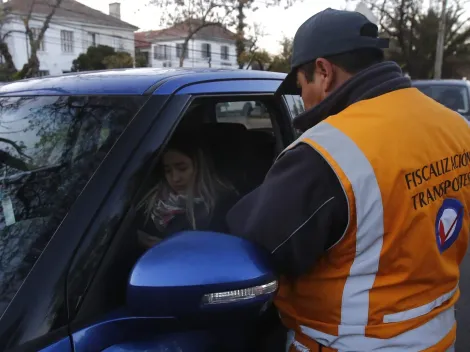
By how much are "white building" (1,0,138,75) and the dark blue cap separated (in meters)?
40.4

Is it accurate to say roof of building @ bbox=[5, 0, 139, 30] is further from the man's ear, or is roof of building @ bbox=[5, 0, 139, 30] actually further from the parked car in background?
the man's ear

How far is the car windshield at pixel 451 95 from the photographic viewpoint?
925 cm

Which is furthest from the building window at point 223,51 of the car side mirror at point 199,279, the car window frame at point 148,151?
the car side mirror at point 199,279

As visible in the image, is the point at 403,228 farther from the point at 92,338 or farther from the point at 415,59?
the point at 415,59

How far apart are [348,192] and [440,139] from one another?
373 millimetres

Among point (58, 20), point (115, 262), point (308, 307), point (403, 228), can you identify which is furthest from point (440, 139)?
point (58, 20)

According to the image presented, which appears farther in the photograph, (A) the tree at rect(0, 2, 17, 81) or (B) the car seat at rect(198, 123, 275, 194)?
(A) the tree at rect(0, 2, 17, 81)

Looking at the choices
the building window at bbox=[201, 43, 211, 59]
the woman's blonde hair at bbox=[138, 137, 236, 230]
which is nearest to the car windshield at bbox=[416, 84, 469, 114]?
the woman's blonde hair at bbox=[138, 137, 236, 230]

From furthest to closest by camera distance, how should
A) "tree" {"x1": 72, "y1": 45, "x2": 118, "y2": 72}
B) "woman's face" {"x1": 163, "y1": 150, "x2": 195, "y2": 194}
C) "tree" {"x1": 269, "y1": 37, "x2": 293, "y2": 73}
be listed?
"tree" {"x1": 269, "y1": 37, "x2": 293, "y2": 73}
"tree" {"x1": 72, "y1": 45, "x2": 118, "y2": 72}
"woman's face" {"x1": 163, "y1": 150, "x2": 195, "y2": 194}

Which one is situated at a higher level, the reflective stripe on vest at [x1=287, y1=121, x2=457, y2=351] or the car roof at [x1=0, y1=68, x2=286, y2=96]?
the car roof at [x1=0, y1=68, x2=286, y2=96]

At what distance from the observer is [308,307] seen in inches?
55.6

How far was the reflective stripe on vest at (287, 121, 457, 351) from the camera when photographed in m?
1.22

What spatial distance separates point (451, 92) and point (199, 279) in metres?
9.60

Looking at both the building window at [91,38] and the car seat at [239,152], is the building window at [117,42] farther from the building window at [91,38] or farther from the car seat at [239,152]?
the car seat at [239,152]
